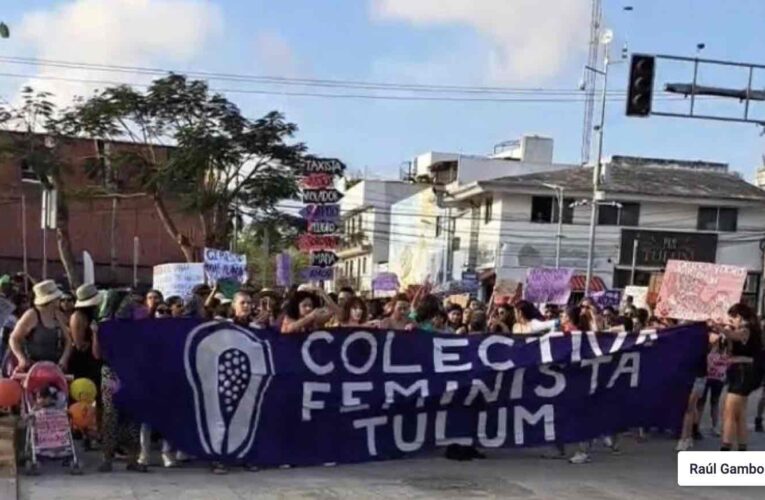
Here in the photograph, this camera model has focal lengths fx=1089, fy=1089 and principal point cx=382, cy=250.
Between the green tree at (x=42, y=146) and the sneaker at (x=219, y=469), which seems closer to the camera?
the sneaker at (x=219, y=469)

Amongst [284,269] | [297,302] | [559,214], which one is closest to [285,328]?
[297,302]

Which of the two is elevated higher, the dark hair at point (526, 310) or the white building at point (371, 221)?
the dark hair at point (526, 310)

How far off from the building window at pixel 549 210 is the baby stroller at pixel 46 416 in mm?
39978

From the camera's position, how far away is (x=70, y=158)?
3109cm

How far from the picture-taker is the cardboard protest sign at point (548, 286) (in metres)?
22.8

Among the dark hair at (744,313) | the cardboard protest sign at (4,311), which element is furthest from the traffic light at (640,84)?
the cardboard protest sign at (4,311)

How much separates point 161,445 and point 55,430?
1116 mm

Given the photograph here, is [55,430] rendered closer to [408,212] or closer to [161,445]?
[161,445]

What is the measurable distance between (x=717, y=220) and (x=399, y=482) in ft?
137

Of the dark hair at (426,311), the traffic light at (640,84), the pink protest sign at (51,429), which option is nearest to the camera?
the pink protest sign at (51,429)

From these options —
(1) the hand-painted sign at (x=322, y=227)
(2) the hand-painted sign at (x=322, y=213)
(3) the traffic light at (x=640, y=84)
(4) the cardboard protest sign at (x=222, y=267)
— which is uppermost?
(3) the traffic light at (x=640, y=84)

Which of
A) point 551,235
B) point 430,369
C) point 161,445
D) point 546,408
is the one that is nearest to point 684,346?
point 546,408

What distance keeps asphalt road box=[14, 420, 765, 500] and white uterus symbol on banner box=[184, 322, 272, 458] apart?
30 centimetres

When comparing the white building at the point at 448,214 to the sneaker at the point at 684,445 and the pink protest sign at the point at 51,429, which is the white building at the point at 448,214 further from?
the pink protest sign at the point at 51,429
